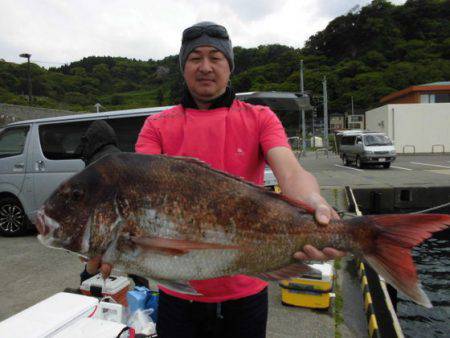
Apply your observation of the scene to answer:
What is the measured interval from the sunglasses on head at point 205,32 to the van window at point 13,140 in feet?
25.4

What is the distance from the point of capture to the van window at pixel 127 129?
25.9 ft

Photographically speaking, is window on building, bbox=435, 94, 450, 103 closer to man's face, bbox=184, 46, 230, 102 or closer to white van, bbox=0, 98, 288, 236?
white van, bbox=0, 98, 288, 236

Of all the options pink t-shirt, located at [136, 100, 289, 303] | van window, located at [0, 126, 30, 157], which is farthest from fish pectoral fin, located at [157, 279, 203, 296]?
van window, located at [0, 126, 30, 157]

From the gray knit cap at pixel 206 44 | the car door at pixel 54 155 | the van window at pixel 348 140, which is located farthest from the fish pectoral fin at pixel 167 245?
the van window at pixel 348 140

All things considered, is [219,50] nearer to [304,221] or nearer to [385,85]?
[304,221]

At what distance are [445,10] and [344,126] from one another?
4818cm

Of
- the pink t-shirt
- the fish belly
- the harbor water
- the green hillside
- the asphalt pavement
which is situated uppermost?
the green hillside

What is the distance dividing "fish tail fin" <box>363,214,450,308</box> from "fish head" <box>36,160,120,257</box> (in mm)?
1291

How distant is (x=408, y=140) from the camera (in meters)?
39.2

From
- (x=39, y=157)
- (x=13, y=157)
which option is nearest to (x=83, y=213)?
(x=39, y=157)

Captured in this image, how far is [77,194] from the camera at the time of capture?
1.99 meters

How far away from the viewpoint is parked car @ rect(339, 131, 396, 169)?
23703 millimetres

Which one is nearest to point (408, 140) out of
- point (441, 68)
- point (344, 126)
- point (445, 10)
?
point (344, 126)

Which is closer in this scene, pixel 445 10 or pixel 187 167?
pixel 187 167
